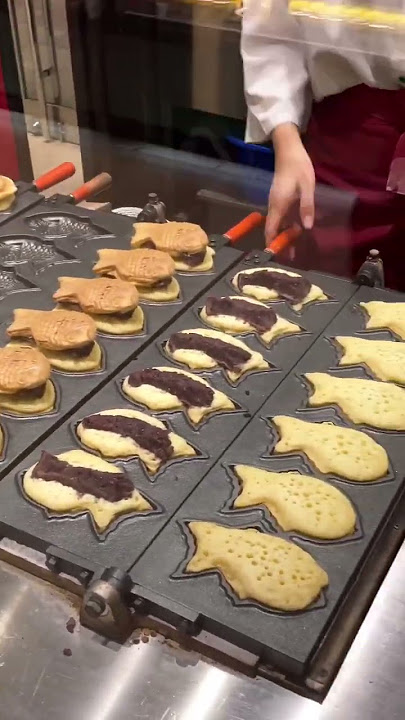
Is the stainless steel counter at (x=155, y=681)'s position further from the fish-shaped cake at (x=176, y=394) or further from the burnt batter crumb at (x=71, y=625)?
the fish-shaped cake at (x=176, y=394)

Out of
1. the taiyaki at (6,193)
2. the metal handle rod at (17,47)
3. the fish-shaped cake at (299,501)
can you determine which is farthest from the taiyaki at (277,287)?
the metal handle rod at (17,47)

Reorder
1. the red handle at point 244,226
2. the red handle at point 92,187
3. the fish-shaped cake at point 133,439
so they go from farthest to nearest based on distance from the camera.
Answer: the red handle at point 92,187
the red handle at point 244,226
the fish-shaped cake at point 133,439

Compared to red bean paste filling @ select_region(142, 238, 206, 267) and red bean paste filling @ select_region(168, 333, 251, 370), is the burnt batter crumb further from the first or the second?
red bean paste filling @ select_region(142, 238, 206, 267)

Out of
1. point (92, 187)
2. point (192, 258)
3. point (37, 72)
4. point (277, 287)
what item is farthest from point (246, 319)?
point (37, 72)

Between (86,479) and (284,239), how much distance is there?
2.59 ft

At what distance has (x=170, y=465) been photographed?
3.55ft

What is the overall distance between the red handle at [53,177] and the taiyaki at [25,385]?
2.31ft

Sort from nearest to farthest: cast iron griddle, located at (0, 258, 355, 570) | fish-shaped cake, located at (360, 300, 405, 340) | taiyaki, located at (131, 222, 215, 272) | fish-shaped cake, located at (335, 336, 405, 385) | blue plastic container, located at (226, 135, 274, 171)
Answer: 1. cast iron griddle, located at (0, 258, 355, 570)
2. fish-shaped cake, located at (335, 336, 405, 385)
3. fish-shaped cake, located at (360, 300, 405, 340)
4. taiyaki, located at (131, 222, 215, 272)
5. blue plastic container, located at (226, 135, 274, 171)

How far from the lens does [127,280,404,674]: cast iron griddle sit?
857 millimetres

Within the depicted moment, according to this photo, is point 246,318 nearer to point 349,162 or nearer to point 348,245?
point 348,245

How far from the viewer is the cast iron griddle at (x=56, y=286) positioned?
1159mm

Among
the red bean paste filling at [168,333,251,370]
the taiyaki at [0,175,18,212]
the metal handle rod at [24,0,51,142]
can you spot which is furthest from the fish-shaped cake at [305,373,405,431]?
the metal handle rod at [24,0,51,142]

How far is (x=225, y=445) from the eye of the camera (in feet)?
3.67

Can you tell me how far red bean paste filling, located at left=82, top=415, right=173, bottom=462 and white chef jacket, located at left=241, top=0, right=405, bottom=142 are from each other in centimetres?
76
